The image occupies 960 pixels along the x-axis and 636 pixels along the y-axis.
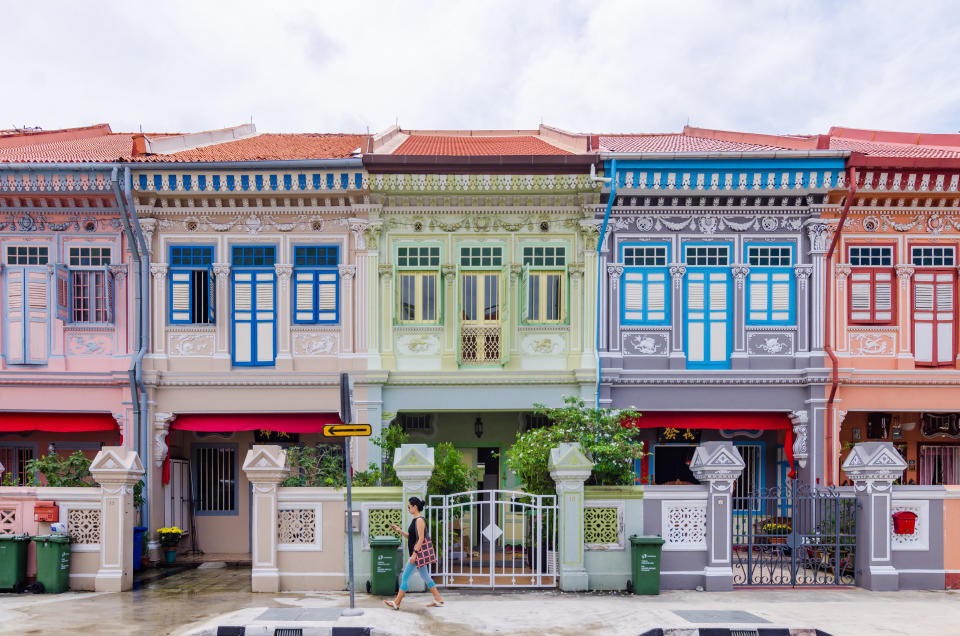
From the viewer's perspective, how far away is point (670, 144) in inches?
704

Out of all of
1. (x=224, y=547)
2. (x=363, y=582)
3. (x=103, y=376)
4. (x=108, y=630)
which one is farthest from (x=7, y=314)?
(x=363, y=582)

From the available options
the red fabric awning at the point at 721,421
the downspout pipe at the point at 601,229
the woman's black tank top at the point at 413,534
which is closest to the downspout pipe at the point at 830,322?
the red fabric awning at the point at 721,421

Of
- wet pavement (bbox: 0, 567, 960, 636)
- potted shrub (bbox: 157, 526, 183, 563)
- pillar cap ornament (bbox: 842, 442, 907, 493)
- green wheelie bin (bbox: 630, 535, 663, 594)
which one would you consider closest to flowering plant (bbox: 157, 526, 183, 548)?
potted shrub (bbox: 157, 526, 183, 563)

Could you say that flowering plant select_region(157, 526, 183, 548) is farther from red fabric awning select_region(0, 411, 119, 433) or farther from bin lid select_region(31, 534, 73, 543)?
bin lid select_region(31, 534, 73, 543)

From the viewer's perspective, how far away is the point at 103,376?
15211 mm

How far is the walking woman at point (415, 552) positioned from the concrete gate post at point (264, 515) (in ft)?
6.38

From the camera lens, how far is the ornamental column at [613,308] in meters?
15.5

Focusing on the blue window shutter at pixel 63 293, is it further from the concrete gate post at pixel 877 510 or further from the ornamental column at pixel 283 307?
the concrete gate post at pixel 877 510

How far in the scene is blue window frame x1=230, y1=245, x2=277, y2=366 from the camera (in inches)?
607

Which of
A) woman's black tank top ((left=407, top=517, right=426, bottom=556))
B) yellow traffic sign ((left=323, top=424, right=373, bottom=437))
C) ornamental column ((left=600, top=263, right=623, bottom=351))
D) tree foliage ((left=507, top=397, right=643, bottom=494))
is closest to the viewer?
yellow traffic sign ((left=323, top=424, right=373, bottom=437))

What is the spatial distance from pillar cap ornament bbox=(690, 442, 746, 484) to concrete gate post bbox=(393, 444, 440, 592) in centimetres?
397

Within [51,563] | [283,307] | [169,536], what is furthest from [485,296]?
[51,563]

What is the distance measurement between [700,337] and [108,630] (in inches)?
438

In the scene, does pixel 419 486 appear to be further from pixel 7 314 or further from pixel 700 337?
pixel 7 314
